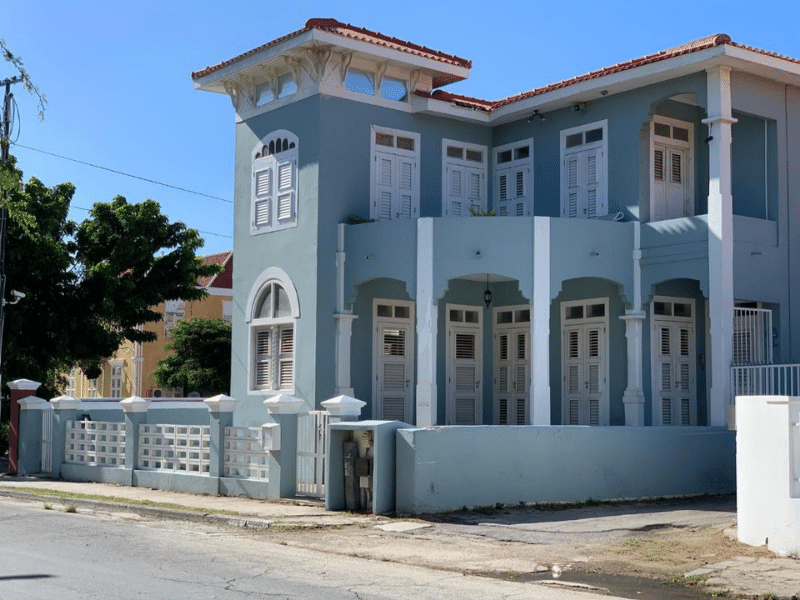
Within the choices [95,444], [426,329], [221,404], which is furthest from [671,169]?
[95,444]

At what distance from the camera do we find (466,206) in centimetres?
2195

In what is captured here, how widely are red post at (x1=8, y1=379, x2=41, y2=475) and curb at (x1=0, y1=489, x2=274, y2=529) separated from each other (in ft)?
14.0

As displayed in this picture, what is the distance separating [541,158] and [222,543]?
12.1 metres

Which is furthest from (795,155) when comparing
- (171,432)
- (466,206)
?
(171,432)

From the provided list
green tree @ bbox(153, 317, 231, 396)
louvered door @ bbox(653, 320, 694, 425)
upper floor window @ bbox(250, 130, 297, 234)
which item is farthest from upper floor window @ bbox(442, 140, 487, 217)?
green tree @ bbox(153, 317, 231, 396)

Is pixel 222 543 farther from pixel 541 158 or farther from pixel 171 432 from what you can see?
pixel 541 158

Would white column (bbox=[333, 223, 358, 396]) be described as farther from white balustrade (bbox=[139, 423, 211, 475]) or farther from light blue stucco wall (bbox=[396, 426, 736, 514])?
light blue stucco wall (bbox=[396, 426, 736, 514])

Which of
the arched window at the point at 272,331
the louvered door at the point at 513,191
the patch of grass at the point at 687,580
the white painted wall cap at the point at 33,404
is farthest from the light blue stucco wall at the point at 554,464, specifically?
the white painted wall cap at the point at 33,404

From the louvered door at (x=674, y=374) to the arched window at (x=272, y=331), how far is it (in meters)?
6.80

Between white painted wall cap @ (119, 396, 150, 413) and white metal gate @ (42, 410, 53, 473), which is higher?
white painted wall cap @ (119, 396, 150, 413)

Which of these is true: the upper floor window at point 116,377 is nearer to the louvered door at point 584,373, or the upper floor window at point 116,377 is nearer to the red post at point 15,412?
the red post at point 15,412

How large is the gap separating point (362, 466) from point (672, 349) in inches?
321

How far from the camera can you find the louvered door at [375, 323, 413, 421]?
68.8 ft

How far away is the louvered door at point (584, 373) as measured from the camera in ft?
67.9
